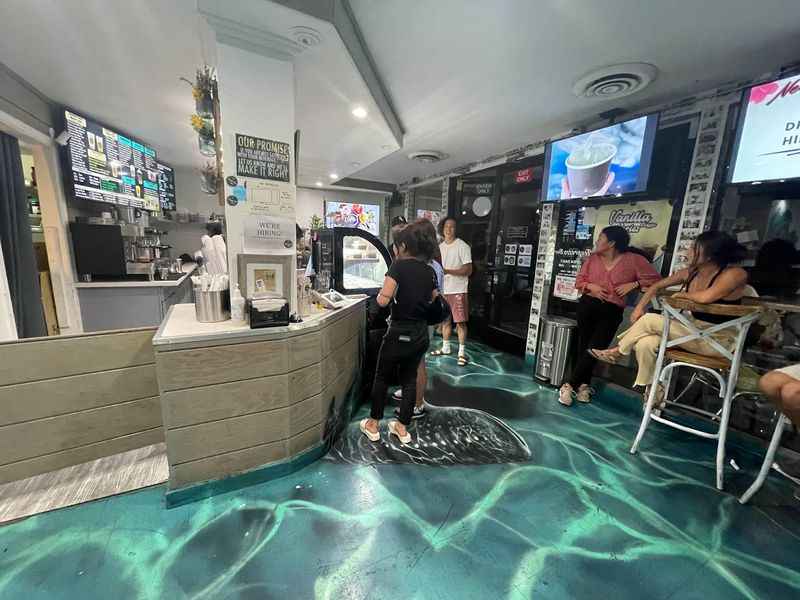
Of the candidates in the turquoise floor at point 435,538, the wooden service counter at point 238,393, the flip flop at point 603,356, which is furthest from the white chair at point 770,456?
the wooden service counter at point 238,393

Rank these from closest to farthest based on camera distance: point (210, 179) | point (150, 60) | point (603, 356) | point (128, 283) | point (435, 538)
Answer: point (435, 538) < point (150, 60) < point (210, 179) < point (603, 356) < point (128, 283)

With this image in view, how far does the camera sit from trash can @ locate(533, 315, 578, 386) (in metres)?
3.10

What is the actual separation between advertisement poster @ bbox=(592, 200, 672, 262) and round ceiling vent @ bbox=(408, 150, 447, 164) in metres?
2.13

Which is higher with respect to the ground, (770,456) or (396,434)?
(770,456)

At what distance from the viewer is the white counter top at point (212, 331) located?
1.52 meters

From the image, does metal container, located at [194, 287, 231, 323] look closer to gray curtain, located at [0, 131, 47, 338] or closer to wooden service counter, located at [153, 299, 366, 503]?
wooden service counter, located at [153, 299, 366, 503]

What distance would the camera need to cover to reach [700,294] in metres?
2.00

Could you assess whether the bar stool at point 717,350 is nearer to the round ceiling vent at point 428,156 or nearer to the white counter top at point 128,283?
the round ceiling vent at point 428,156

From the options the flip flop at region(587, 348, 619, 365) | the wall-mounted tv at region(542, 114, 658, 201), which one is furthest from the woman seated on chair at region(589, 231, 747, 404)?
the wall-mounted tv at region(542, 114, 658, 201)

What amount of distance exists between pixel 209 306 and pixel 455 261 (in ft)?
8.91

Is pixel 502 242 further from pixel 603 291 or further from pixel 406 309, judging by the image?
pixel 406 309

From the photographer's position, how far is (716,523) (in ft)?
5.46

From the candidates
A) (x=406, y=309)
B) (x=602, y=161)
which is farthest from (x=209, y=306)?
(x=602, y=161)

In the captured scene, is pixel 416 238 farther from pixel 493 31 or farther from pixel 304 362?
pixel 493 31
